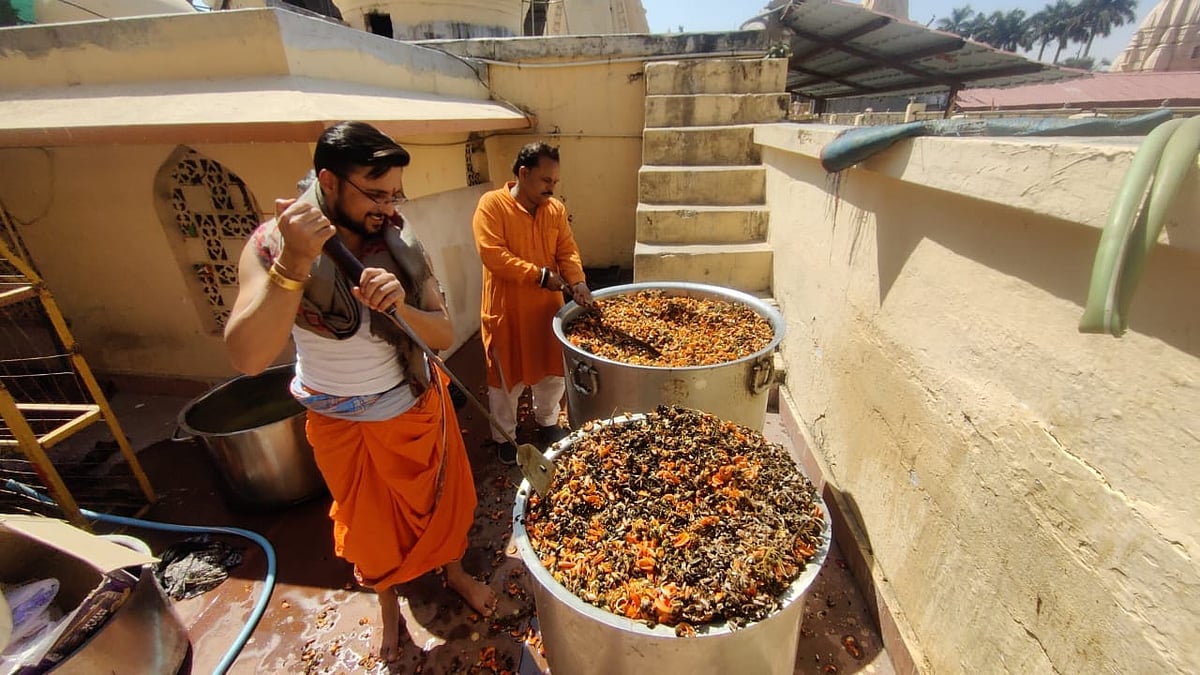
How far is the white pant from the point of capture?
3664 mm

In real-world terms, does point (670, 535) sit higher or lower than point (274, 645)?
higher

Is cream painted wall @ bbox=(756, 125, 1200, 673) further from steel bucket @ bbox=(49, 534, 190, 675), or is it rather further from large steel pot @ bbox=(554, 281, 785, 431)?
steel bucket @ bbox=(49, 534, 190, 675)

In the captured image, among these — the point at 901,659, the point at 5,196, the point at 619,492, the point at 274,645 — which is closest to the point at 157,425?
the point at 5,196

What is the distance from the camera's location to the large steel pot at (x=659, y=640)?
53.6 inches

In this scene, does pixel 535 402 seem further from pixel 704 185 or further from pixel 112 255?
pixel 112 255

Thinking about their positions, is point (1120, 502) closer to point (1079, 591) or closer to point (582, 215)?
point (1079, 591)

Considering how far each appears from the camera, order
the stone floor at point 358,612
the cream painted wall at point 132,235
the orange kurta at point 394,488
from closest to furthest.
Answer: the orange kurta at point 394,488, the stone floor at point 358,612, the cream painted wall at point 132,235

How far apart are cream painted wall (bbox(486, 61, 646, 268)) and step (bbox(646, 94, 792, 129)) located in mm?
628

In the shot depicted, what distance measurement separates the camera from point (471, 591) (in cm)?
255

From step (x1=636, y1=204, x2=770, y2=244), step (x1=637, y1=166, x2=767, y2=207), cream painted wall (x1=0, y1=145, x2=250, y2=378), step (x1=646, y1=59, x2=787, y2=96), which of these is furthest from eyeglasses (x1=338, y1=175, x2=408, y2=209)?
step (x1=646, y1=59, x2=787, y2=96)

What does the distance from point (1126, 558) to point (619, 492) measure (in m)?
1.35

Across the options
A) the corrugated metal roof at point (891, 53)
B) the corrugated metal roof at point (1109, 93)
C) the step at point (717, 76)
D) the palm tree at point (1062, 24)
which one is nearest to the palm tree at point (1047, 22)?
the palm tree at point (1062, 24)

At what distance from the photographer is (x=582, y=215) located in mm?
A: 6711

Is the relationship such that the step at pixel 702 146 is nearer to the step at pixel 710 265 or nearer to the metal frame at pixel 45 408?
the step at pixel 710 265
